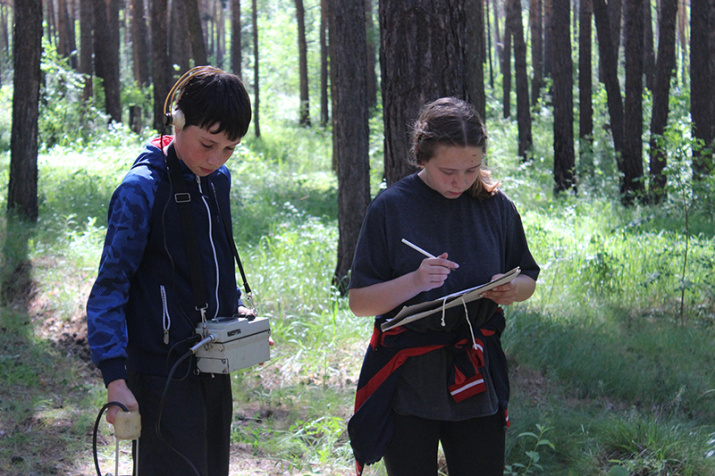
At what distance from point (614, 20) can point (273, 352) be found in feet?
58.0

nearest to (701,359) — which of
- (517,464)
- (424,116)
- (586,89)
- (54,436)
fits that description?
(517,464)

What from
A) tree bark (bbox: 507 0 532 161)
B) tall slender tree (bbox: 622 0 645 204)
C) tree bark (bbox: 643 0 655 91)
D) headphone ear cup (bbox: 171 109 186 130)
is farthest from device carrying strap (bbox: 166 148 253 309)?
tree bark (bbox: 643 0 655 91)

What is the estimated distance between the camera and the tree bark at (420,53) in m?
4.02

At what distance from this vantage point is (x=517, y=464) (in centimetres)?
398

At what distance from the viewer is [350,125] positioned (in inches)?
315

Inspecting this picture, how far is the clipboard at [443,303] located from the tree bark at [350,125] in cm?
517

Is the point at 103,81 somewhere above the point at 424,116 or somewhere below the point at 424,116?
above

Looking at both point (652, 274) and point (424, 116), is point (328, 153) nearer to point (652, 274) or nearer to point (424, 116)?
point (652, 274)

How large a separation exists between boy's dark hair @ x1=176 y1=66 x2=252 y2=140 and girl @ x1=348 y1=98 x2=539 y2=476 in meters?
0.57

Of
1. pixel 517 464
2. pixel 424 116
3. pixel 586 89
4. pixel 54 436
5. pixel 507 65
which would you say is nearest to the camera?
pixel 424 116

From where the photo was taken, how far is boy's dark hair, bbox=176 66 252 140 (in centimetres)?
227

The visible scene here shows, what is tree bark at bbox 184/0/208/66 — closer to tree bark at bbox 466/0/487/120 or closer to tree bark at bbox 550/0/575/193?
tree bark at bbox 466/0/487/120

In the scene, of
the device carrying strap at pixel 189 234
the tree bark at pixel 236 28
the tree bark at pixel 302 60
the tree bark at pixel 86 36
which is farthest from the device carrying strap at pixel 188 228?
the tree bark at pixel 236 28

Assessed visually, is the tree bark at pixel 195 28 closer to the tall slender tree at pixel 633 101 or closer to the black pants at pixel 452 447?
the tall slender tree at pixel 633 101
